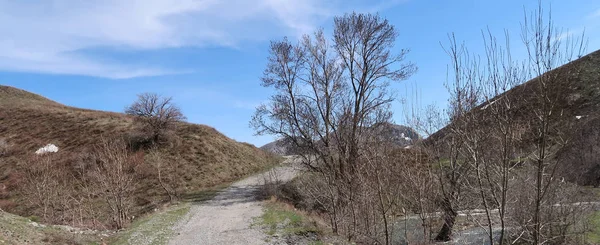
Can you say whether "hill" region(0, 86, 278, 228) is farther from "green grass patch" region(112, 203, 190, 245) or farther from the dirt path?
"green grass patch" region(112, 203, 190, 245)

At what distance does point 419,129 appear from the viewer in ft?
54.2

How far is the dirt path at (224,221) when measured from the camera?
55.3 feet

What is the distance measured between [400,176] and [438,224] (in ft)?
32.1

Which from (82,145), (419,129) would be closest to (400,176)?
(419,129)

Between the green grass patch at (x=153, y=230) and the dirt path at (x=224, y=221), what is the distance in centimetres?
45

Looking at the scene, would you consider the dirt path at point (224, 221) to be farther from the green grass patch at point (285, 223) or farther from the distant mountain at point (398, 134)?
the distant mountain at point (398, 134)

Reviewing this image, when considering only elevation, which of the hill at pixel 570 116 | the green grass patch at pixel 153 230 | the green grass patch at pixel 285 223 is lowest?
the green grass patch at pixel 153 230

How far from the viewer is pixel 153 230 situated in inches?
720

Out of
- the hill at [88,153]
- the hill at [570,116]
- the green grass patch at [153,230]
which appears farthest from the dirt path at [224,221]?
the hill at [570,116]

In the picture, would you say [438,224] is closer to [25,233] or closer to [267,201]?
[267,201]

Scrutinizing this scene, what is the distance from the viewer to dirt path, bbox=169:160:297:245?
55.3ft

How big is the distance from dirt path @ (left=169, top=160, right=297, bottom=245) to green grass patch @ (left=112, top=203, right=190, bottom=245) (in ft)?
1.46

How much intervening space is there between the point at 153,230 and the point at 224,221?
430 centimetres

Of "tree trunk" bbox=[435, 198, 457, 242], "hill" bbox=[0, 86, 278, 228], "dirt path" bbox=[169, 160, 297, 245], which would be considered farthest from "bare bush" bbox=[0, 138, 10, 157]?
Answer: "tree trunk" bbox=[435, 198, 457, 242]
